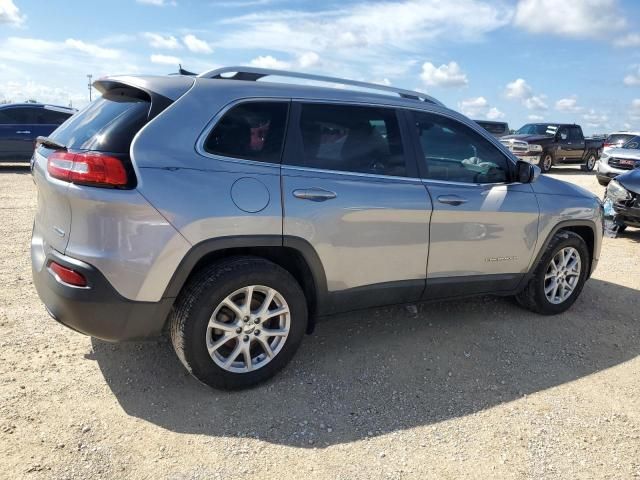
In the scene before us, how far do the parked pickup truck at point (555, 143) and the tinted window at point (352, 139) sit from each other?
16.0 metres

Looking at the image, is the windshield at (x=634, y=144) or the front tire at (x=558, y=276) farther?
the windshield at (x=634, y=144)

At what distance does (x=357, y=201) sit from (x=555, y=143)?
18.7 metres

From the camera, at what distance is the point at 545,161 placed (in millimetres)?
19469

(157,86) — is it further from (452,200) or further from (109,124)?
(452,200)

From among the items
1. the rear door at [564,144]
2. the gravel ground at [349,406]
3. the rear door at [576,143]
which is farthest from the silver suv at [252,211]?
the rear door at [576,143]

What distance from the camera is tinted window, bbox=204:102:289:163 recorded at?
9.65 ft

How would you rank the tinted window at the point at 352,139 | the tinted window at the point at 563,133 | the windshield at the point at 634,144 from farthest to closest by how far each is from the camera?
the tinted window at the point at 563,133, the windshield at the point at 634,144, the tinted window at the point at 352,139

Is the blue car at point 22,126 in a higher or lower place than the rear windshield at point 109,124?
lower

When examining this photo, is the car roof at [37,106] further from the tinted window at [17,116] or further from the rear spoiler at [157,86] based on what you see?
the rear spoiler at [157,86]

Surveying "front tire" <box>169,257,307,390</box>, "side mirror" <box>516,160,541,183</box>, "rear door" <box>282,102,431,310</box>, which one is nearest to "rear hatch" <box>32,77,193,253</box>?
"front tire" <box>169,257,307,390</box>

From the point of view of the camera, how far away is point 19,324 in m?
3.83

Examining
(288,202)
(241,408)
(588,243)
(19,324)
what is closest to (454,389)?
(241,408)

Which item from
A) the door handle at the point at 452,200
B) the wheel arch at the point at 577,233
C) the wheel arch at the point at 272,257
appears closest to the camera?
the wheel arch at the point at 272,257

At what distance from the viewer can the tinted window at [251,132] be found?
2941mm
